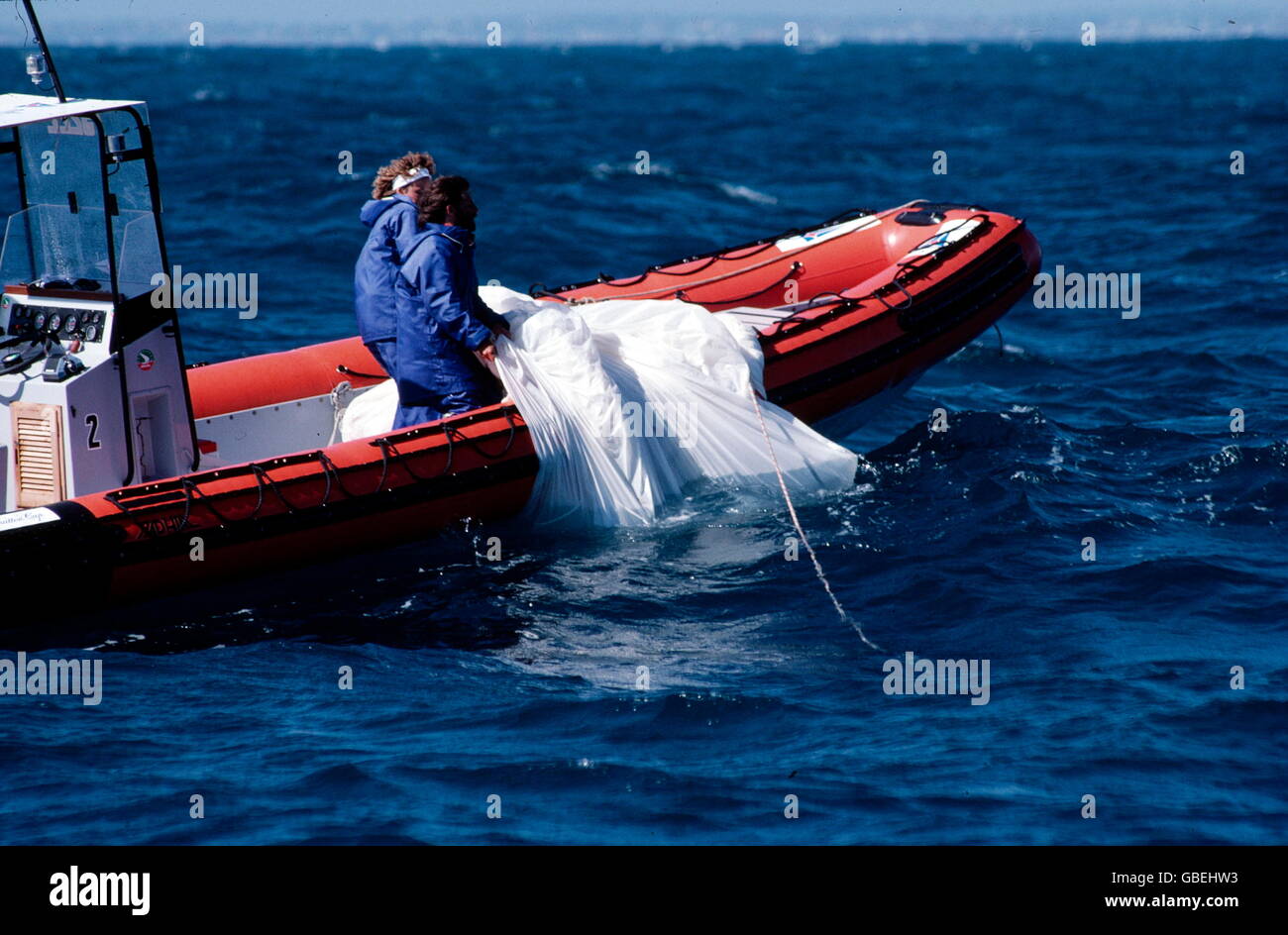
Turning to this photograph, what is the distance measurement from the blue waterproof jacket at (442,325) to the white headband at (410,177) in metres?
0.26

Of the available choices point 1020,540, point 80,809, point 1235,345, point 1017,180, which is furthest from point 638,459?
point 1017,180

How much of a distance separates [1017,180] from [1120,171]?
1.36 m

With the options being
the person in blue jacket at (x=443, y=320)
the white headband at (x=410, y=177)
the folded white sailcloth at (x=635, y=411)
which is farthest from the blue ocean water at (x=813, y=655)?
the white headband at (x=410, y=177)

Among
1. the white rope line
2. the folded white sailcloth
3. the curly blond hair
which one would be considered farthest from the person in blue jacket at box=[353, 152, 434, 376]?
the white rope line

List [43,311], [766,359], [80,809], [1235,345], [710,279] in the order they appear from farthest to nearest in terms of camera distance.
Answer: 1. [1235,345]
2. [710,279]
3. [766,359]
4. [43,311]
5. [80,809]

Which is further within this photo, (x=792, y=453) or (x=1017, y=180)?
(x=1017, y=180)

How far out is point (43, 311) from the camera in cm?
579

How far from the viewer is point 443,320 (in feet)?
20.9

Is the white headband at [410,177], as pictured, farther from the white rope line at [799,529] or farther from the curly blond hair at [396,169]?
the white rope line at [799,529]

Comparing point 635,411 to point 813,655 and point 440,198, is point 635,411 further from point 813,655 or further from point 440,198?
point 813,655

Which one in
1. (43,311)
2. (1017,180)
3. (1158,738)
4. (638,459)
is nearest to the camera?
(1158,738)

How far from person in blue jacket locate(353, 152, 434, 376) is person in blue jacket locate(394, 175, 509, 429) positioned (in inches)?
3.4

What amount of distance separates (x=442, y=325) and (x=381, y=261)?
0.45 meters
